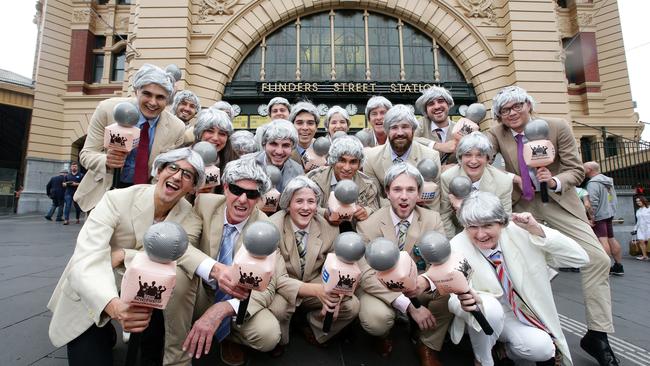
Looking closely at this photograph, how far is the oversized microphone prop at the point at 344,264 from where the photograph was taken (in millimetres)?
2057

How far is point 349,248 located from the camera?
2.05m

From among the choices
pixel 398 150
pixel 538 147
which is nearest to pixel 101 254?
pixel 398 150

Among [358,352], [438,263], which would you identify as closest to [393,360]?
[358,352]

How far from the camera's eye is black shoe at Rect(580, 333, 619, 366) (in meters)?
2.77

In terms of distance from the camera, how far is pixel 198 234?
2686mm

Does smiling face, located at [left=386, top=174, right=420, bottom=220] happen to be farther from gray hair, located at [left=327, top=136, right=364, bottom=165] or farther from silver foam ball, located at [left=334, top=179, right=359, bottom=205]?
gray hair, located at [left=327, top=136, right=364, bottom=165]

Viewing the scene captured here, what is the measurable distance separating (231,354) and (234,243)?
92 centimetres

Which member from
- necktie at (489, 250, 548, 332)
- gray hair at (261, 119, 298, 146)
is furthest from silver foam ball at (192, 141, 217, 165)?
necktie at (489, 250, 548, 332)

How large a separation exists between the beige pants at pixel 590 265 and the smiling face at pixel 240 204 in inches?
118

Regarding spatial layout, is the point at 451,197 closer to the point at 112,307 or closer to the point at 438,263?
the point at 438,263

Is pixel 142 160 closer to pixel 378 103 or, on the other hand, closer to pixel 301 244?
pixel 301 244

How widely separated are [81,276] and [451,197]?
3146 millimetres

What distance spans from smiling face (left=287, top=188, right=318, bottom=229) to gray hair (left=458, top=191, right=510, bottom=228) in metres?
1.30

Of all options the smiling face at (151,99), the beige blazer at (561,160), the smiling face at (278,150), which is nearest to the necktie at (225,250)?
the smiling face at (278,150)
